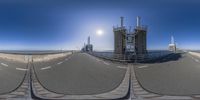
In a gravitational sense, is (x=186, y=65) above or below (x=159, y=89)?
above

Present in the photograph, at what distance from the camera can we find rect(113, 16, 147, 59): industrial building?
146 inches

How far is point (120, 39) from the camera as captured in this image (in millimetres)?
4055

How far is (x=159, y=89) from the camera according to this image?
3771mm

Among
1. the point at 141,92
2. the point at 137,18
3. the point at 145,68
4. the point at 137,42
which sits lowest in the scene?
the point at 141,92

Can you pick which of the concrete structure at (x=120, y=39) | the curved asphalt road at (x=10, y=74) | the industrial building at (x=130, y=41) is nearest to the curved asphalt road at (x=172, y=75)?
the industrial building at (x=130, y=41)

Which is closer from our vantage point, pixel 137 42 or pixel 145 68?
pixel 137 42

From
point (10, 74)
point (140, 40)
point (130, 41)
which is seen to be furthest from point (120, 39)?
point (10, 74)

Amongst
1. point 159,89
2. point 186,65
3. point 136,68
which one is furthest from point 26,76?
point 186,65

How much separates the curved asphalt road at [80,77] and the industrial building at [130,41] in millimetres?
281

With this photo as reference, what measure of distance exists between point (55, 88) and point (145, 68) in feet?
4.55

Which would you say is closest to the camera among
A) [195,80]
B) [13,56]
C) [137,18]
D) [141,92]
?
[137,18]

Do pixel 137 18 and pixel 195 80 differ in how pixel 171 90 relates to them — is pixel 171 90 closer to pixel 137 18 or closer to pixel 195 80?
pixel 195 80

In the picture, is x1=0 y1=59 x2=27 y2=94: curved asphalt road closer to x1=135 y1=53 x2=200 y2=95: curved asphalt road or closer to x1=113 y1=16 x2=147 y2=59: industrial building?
x1=113 y1=16 x2=147 y2=59: industrial building

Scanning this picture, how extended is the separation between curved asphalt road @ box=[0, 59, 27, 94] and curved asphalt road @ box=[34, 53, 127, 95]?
0.24m
